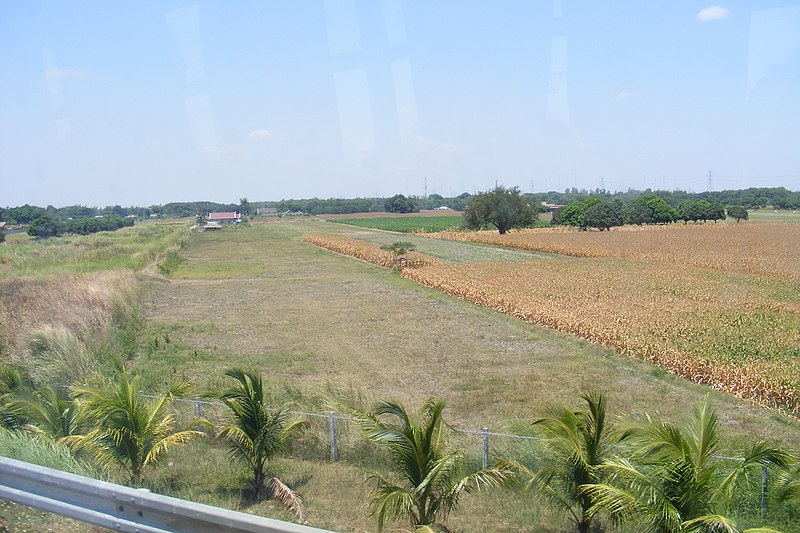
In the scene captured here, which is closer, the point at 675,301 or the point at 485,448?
the point at 485,448

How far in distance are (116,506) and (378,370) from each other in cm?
1275

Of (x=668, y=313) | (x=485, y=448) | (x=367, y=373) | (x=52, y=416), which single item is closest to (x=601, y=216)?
(x=668, y=313)

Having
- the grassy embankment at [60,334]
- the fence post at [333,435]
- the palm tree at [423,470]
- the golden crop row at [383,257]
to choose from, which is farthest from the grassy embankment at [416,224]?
the palm tree at [423,470]

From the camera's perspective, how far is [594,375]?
15930 mm

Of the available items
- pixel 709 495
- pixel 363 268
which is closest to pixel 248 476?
pixel 709 495

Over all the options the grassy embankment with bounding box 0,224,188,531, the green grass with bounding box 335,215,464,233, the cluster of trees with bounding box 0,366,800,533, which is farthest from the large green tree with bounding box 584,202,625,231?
the cluster of trees with bounding box 0,366,800,533

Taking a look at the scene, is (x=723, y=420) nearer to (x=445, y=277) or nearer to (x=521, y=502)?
(x=521, y=502)

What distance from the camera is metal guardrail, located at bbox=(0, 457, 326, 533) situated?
362cm

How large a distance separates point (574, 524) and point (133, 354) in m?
14.4

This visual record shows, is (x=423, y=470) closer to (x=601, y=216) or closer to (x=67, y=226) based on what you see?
(x=601, y=216)

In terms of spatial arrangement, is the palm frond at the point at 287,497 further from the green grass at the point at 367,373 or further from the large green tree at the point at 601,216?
the large green tree at the point at 601,216

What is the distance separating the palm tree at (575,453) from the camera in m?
6.64

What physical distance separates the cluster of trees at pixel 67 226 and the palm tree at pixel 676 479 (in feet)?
261

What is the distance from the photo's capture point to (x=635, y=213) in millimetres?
100562
